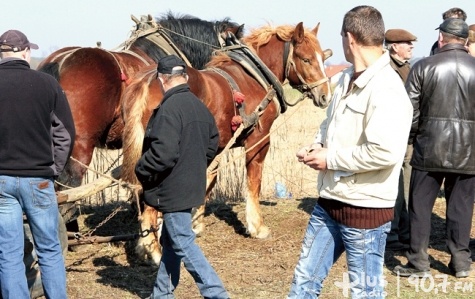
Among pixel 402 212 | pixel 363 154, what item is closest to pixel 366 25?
pixel 363 154

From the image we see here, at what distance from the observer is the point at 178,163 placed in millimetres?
4477

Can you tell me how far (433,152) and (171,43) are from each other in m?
3.34

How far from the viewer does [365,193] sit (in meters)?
3.52

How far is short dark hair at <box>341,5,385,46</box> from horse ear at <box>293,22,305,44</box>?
12.9 feet

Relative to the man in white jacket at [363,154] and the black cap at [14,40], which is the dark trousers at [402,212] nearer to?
the man in white jacket at [363,154]

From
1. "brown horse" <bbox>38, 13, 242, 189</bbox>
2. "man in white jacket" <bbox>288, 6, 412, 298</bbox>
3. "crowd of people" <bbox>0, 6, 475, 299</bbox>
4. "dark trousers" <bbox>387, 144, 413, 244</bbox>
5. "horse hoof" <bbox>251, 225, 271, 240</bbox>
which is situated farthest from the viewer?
"horse hoof" <bbox>251, 225, 271, 240</bbox>

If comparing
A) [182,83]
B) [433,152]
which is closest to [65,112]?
[182,83]

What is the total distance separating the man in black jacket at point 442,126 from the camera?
5.71 meters

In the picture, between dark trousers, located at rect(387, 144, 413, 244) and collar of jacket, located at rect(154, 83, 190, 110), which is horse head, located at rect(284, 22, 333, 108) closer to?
dark trousers, located at rect(387, 144, 413, 244)

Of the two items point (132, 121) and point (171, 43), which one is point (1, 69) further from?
point (171, 43)

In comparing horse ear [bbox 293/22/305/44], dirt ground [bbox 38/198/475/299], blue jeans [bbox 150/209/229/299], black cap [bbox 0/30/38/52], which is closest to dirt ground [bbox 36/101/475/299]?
dirt ground [bbox 38/198/475/299]

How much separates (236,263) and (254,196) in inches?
50.9

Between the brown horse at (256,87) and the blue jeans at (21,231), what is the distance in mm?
1868

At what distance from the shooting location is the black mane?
827 centimetres
